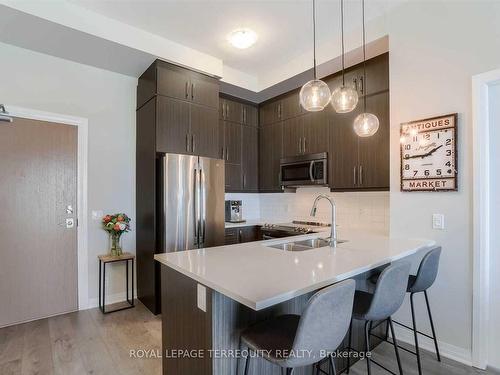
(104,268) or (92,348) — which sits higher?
(104,268)

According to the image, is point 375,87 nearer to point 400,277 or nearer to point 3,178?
point 400,277

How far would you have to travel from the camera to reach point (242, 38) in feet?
9.50

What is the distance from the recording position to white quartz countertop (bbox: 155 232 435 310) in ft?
3.74

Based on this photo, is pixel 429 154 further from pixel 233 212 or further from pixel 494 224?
pixel 233 212

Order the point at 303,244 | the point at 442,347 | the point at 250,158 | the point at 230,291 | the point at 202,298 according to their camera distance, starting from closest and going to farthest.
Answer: the point at 230,291, the point at 202,298, the point at 442,347, the point at 303,244, the point at 250,158

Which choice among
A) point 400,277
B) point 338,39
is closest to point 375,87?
point 338,39

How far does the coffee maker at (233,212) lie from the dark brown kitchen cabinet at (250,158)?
0.29 m

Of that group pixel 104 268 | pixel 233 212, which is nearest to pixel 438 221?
pixel 233 212

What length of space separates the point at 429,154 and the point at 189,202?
236cm

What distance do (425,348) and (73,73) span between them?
4389 millimetres

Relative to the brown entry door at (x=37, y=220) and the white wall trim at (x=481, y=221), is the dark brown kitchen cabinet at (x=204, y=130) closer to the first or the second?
the brown entry door at (x=37, y=220)

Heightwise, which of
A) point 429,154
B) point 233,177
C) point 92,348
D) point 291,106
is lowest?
point 92,348


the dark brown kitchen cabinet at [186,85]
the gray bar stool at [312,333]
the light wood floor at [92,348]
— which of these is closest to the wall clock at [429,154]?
the light wood floor at [92,348]

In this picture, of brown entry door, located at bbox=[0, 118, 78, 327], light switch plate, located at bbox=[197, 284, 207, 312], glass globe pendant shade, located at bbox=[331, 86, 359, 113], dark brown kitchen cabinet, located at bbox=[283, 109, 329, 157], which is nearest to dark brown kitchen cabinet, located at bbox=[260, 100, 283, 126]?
dark brown kitchen cabinet, located at bbox=[283, 109, 329, 157]
